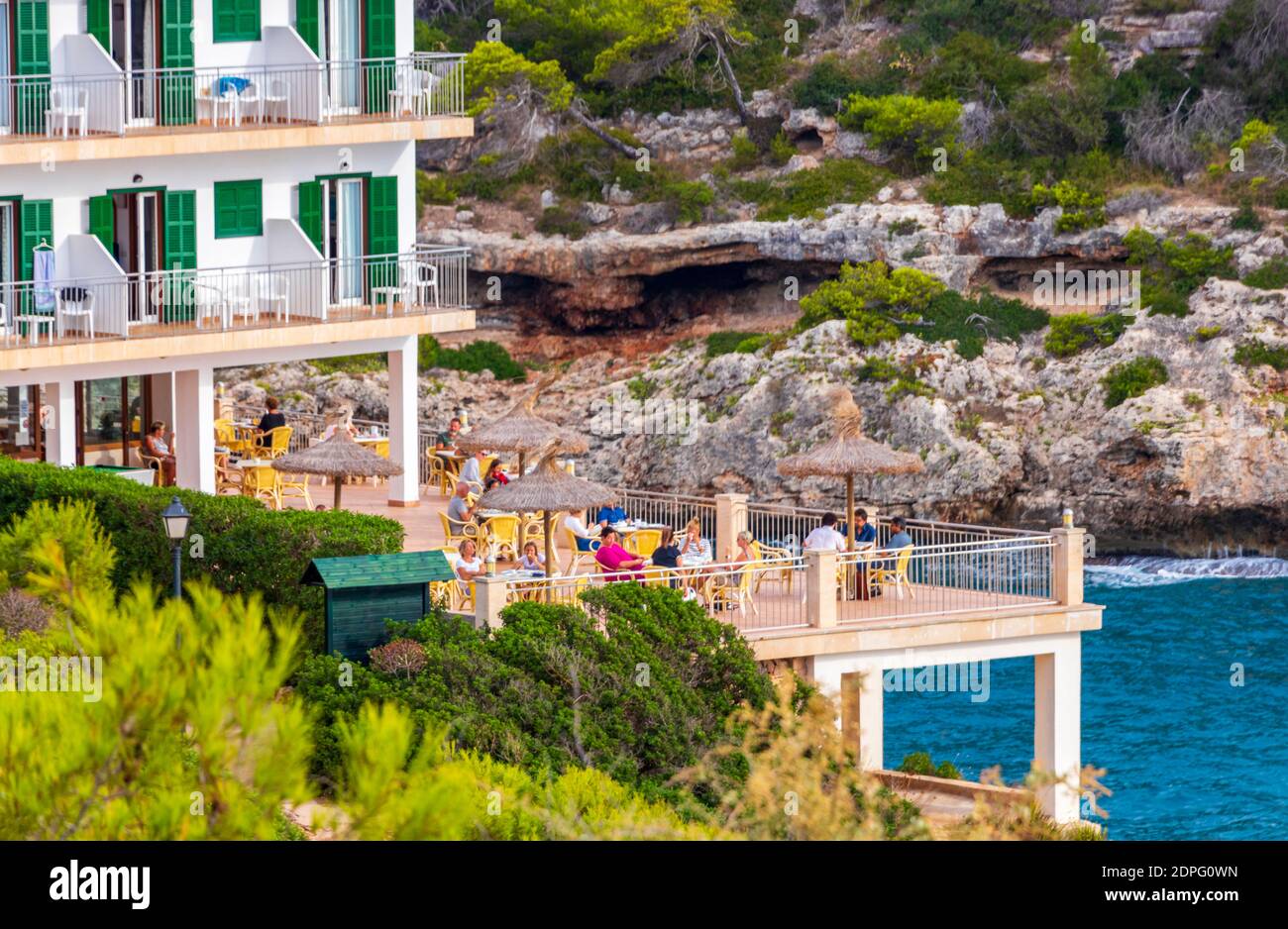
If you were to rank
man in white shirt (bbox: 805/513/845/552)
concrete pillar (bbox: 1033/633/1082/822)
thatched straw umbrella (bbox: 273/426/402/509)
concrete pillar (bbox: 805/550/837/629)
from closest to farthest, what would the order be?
1. concrete pillar (bbox: 805/550/837/629)
2. man in white shirt (bbox: 805/513/845/552)
3. concrete pillar (bbox: 1033/633/1082/822)
4. thatched straw umbrella (bbox: 273/426/402/509)

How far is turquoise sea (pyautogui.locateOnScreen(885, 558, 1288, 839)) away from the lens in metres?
34.9

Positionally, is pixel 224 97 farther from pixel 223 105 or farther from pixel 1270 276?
pixel 1270 276

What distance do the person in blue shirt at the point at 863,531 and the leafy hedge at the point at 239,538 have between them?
5.35m

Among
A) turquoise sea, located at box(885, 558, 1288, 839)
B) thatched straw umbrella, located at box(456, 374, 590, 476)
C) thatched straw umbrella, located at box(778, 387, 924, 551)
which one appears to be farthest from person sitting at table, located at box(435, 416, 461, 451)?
turquoise sea, located at box(885, 558, 1288, 839)

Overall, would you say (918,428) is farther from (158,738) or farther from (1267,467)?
(158,738)

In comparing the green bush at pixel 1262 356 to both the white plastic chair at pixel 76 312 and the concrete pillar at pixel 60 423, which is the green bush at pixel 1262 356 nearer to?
the white plastic chair at pixel 76 312

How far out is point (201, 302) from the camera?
34.0 metres

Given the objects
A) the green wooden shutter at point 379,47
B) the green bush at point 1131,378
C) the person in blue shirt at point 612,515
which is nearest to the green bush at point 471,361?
the green bush at point 1131,378

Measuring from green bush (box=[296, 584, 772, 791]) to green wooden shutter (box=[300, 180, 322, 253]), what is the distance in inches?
435

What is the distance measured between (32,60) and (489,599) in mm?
11543

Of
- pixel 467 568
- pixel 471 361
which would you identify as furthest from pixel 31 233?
pixel 471 361

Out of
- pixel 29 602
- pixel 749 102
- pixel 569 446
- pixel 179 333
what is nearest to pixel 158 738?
pixel 29 602

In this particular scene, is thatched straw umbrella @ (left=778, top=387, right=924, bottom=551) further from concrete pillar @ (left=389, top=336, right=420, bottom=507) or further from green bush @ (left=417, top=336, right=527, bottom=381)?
green bush @ (left=417, top=336, right=527, bottom=381)

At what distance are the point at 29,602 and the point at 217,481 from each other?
930 centimetres
